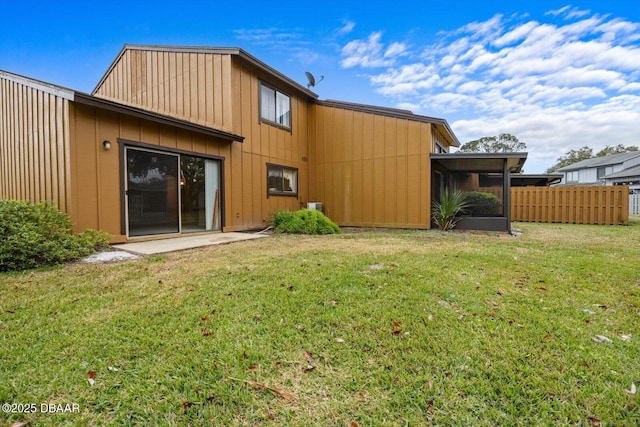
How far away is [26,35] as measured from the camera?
10.8 m

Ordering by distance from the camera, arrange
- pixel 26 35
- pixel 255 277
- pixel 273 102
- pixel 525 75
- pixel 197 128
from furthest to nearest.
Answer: pixel 525 75 < pixel 26 35 < pixel 273 102 < pixel 197 128 < pixel 255 277

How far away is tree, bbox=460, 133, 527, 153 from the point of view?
34.8m

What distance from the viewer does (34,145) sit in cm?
594

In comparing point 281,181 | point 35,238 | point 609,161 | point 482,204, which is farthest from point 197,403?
point 609,161

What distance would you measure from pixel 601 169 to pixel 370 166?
3452 cm

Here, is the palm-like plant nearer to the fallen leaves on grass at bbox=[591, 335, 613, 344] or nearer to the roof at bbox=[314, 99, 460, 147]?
the roof at bbox=[314, 99, 460, 147]

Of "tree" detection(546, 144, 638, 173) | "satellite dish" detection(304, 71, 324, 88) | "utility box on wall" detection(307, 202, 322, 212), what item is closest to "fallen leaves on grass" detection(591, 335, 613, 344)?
"utility box on wall" detection(307, 202, 322, 212)

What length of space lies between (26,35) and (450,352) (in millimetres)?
16862

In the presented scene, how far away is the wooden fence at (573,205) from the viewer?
33.6 ft

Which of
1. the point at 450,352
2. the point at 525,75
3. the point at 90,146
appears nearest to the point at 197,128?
the point at 90,146

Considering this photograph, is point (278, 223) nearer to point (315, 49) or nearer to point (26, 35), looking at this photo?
point (315, 49)

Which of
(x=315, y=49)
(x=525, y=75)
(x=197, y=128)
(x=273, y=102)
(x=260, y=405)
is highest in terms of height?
(x=315, y=49)

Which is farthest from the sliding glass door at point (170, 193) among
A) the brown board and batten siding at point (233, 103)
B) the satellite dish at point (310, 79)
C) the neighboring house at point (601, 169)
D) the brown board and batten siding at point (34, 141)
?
the neighboring house at point (601, 169)

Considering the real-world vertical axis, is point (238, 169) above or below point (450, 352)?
above
